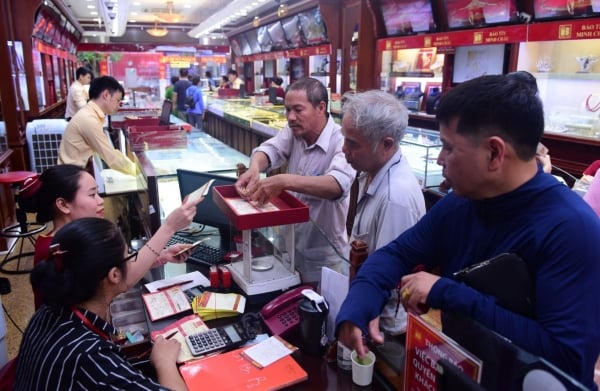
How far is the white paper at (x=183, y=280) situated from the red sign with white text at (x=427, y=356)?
116 centimetres

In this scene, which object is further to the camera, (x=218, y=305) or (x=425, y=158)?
(x=425, y=158)

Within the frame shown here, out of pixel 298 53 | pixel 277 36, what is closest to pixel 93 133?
pixel 298 53

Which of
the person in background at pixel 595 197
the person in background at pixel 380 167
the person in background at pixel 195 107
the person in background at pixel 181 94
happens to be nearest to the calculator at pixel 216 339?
the person in background at pixel 380 167

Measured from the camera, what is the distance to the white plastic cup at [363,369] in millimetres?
1337

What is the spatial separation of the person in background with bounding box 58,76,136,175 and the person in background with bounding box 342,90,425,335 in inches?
115

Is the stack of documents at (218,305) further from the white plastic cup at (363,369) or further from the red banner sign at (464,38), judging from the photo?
the red banner sign at (464,38)

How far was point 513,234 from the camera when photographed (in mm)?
1047

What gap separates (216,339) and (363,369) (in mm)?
520

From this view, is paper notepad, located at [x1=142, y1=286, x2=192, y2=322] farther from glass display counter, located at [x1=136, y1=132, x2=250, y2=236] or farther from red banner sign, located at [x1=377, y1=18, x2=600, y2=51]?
red banner sign, located at [x1=377, y1=18, x2=600, y2=51]

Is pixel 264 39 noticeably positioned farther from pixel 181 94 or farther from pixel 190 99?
pixel 190 99

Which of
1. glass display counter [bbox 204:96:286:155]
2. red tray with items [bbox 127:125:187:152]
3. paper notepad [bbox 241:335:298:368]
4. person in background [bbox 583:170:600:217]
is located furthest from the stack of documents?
glass display counter [bbox 204:96:286:155]

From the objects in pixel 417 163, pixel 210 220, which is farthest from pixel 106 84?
pixel 417 163

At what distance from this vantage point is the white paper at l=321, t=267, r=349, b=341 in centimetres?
149

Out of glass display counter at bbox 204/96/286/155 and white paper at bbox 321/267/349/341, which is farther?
glass display counter at bbox 204/96/286/155
